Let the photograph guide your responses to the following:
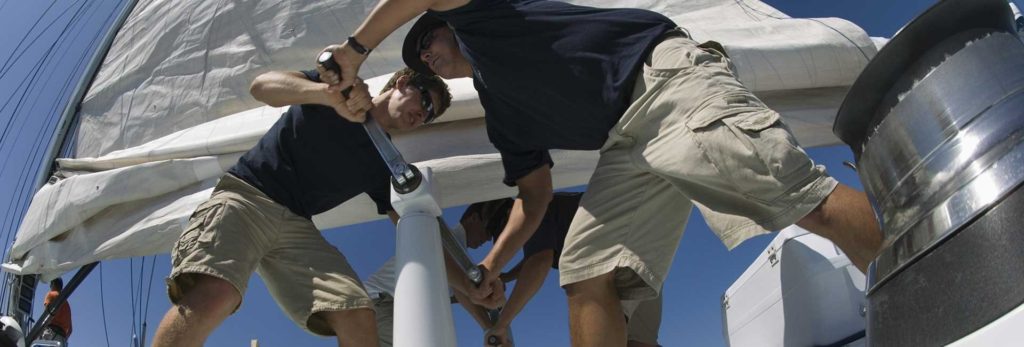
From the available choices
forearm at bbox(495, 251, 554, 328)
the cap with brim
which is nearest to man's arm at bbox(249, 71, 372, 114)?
the cap with brim

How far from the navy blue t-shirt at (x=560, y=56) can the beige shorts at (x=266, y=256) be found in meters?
0.67

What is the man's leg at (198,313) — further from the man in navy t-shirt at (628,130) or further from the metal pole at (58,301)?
the metal pole at (58,301)

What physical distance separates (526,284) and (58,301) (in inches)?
104

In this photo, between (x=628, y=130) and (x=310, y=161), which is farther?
(x=310, y=161)

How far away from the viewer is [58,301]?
3.89 metres

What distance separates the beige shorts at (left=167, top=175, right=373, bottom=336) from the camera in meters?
1.89

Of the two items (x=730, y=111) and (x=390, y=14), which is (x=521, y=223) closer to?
(x=390, y=14)

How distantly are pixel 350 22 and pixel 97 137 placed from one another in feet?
5.05

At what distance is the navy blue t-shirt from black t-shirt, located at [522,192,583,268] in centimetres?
97


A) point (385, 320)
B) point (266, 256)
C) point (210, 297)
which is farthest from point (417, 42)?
point (385, 320)

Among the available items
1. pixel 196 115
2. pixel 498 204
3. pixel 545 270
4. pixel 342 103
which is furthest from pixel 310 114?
pixel 196 115

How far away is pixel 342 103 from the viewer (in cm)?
183

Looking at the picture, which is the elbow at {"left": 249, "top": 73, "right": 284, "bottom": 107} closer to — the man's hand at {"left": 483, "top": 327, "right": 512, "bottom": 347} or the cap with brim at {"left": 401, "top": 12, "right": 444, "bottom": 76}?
the cap with brim at {"left": 401, "top": 12, "right": 444, "bottom": 76}

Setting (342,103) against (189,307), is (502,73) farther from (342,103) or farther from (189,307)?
(189,307)
